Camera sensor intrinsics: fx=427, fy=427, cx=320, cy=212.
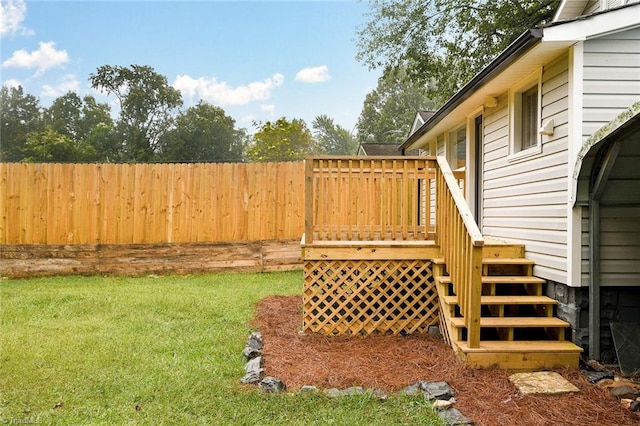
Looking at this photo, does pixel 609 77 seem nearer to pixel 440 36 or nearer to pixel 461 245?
pixel 461 245

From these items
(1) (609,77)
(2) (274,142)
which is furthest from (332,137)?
(1) (609,77)

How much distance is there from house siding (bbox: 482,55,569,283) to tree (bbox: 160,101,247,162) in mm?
24477

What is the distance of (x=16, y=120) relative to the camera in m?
26.1

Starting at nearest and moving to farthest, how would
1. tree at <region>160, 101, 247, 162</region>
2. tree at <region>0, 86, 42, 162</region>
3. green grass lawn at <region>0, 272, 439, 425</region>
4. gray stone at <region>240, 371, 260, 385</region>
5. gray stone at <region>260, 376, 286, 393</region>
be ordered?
green grass lawn at <region>0, 272, 439, 425</region> < gray stone at <region>260, 376, 286, 393</region> < gray stone at <region>240, 371, 260, 385</region> < tree at <region>0, 86, 42, 162</region> < tree at <region>160, 101, 247, 162</region>

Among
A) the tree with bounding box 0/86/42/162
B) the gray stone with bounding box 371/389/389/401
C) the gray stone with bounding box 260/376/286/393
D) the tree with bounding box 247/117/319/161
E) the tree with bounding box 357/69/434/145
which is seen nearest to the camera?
the gray stone with bounding box 371/389/389/401

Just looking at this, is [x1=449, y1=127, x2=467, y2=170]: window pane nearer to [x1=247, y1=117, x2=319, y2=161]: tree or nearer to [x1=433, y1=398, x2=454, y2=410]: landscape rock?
[x1=433, y1=398, x2=454, y2=410]: landscape rock

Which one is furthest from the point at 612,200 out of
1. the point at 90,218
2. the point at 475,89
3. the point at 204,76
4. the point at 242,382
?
the point at 204,76

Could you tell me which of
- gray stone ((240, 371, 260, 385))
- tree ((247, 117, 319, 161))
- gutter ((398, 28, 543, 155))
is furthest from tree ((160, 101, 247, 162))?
gray stone ((240, 371, 260, 385))

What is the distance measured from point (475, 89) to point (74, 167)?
748 centimetres

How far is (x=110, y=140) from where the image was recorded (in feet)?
86.0

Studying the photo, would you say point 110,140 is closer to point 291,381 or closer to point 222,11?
point 222,11

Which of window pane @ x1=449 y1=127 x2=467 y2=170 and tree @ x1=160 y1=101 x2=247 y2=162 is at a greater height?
tree @ x1=160 y1=101 x2=247 y2=162

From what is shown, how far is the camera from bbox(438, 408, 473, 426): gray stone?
2646mm

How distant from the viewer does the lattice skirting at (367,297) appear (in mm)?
4719
